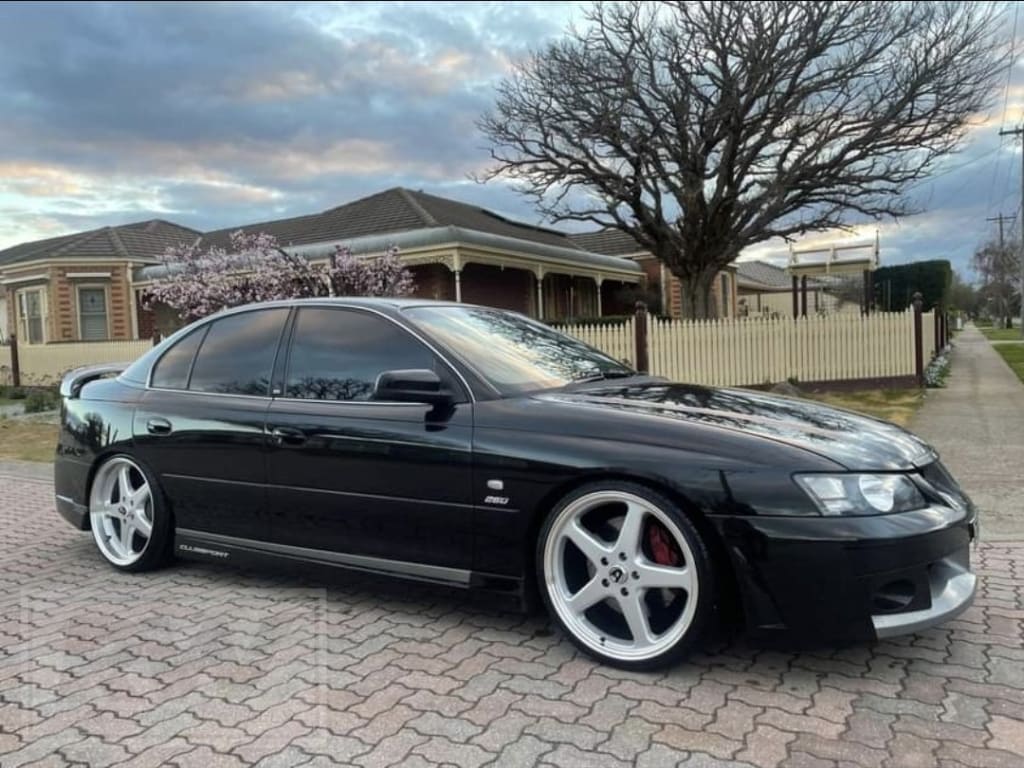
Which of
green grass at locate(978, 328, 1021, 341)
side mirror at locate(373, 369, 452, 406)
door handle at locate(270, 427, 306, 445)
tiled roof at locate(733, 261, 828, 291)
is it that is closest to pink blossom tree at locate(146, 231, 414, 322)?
door handle at locate(270, 427, 306, 445)

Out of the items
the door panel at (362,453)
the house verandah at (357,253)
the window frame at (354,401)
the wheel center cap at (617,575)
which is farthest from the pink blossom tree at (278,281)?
the wheel center cap at (617,575)

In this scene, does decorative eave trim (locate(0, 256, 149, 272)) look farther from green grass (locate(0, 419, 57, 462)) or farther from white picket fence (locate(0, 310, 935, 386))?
white picket fence (locate(0, 310, 935, 386))

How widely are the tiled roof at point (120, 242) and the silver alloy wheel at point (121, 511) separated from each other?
2254 cm

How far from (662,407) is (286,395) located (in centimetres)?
193

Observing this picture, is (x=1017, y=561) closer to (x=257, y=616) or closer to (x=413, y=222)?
(x=257, y=616)

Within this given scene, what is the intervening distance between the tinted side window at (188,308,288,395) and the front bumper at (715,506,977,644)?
257 cm

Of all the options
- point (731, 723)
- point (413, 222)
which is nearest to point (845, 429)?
point (731, 723)

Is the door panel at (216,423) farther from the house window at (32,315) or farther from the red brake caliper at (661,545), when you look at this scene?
the house window at (32,315)

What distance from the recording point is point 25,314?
2631 cm

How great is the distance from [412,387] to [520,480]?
0.63 metres

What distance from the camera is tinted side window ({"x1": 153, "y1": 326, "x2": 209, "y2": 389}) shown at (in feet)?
15.1

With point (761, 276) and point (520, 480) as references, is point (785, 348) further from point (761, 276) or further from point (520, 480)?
point (761, 276)

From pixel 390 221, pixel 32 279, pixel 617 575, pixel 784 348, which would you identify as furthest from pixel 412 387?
pixel 32 279

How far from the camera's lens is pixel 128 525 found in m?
4.63
